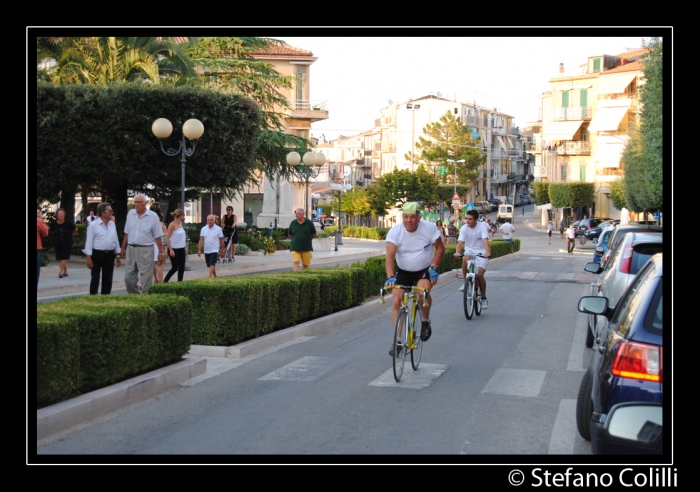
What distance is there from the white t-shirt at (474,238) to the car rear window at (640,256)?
194 inches

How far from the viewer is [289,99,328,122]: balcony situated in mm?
56500

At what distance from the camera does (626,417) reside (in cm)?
488

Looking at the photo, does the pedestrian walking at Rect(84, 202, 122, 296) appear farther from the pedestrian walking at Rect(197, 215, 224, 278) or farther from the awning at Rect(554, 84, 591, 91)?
the awning at Rect(554, 84, 591, 91)

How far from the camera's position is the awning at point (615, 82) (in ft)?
239

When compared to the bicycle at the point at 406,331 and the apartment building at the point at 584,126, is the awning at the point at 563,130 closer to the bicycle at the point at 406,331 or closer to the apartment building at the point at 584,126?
the apartment building at the point at 584,126

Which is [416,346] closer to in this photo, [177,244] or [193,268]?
[177,244]

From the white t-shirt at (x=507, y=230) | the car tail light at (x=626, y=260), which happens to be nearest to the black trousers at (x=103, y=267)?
the car tail light at (x=626, y=260)

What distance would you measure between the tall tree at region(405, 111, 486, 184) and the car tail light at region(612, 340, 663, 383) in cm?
9724

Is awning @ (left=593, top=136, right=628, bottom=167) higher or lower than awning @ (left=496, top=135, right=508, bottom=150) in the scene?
lower

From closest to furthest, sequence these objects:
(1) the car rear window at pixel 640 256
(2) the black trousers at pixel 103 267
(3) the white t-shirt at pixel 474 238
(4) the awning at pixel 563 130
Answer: (1) the car rear window at pixel 640 256
(2) the black trousers at pixel 103 267
(3) the white t-shirt at pixel 474 238
(4) the awning at pixel 563 130

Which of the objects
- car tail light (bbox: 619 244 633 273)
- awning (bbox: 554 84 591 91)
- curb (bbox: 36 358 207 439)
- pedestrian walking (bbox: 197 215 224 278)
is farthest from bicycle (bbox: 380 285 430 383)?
awning (bbox: 554 84 591 91)
